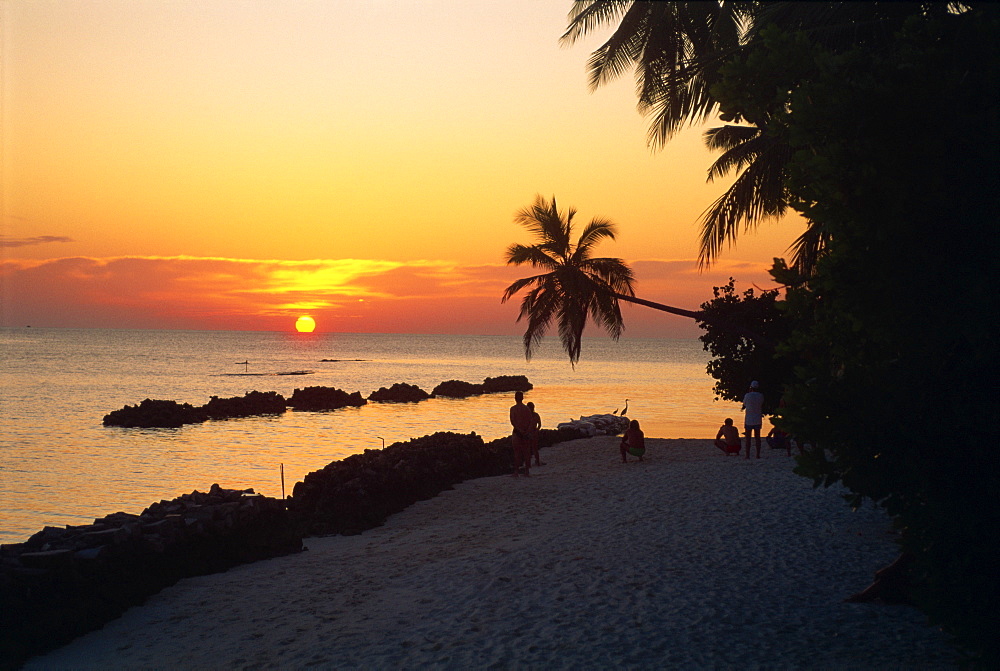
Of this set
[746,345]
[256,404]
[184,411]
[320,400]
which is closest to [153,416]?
[184,411]

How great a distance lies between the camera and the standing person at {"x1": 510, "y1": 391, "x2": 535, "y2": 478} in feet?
59.6

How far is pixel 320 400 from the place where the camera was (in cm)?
5009

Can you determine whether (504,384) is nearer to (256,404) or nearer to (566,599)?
(256,404)

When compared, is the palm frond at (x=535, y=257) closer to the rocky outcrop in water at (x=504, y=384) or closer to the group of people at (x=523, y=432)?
the group of people at (x=523, y=432)

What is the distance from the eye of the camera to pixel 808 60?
573cm

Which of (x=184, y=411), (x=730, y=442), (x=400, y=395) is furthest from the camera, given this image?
(x=400, y=395)

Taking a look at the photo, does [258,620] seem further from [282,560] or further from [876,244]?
[876,244]

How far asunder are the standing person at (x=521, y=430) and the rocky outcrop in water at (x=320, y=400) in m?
32.5

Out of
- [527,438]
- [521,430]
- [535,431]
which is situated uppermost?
[521,430]

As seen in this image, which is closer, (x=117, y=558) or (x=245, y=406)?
(x=117, y=558)

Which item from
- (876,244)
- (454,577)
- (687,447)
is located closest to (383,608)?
(454,577)

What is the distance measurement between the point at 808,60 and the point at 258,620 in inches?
333

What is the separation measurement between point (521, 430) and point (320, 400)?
3430 centimetres

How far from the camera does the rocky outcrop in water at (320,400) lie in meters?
49.3
